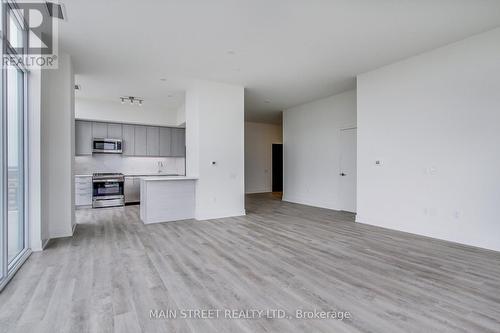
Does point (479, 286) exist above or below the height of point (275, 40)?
below

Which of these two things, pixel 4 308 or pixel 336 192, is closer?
pixel 4 308

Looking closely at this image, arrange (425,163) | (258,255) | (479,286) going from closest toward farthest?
(479,286), (258,255), (425,163)

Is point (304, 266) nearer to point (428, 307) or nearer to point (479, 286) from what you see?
point (428, 307)

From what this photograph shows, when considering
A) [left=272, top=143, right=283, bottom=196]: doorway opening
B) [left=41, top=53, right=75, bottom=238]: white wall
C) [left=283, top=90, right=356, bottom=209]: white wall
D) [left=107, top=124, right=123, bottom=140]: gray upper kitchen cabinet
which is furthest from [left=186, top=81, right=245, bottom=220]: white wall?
[left=272, top=143, right=283, bottom=196]: doorway opening

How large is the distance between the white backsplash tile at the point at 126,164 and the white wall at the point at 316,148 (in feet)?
12.1

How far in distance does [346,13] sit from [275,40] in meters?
1.04

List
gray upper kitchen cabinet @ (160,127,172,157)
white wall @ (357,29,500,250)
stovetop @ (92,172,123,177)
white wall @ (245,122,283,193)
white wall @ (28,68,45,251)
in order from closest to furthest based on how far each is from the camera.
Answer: white wall @ (28,68,45,251) < white wall @ (357,29,500,250) < stovetop @ (92,172,123,177) < gray upper kitchen cabinet @ (160,127,172,157) < white wall @ (245,122,283,193)

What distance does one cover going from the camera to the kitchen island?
17.1 feet

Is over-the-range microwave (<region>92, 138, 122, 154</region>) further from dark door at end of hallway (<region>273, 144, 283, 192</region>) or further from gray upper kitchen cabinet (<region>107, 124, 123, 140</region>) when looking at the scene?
dark door at end of hallway (<region>273, 144, 283, 192</region>)

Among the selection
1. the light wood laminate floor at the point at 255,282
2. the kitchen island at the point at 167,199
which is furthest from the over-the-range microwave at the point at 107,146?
the light wood laminate floor at the point at 255,282

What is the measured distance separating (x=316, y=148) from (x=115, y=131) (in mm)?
5860

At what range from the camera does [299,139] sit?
806 centimetres

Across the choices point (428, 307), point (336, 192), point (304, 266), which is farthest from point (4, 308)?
point (336, 192)

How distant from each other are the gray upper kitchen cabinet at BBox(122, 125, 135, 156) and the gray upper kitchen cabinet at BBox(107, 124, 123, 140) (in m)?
0.11
